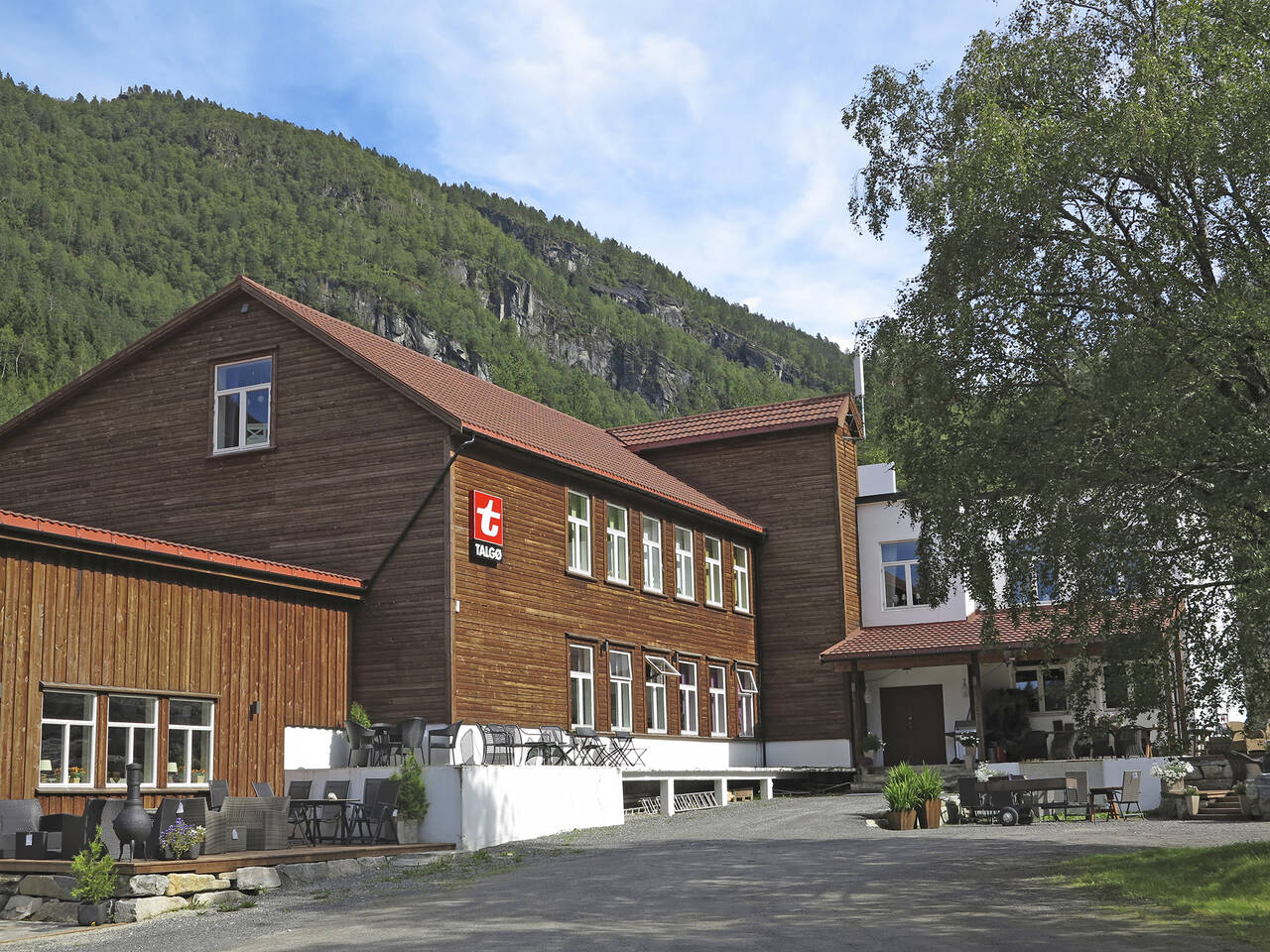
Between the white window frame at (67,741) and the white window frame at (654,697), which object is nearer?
the white window frame at (67,741)

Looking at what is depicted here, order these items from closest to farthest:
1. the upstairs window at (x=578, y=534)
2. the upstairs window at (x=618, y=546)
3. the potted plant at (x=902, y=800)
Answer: the potted plant at (x=902, y=800)
the upstairs window at (x=578, y=534)
the upstairs window at (x=618, y=546)

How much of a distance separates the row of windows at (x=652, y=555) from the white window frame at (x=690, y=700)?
1.49 metres

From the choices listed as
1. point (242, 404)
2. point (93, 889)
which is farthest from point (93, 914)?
point (242, 404)

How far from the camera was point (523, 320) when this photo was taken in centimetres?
14475

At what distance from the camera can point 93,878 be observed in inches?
496

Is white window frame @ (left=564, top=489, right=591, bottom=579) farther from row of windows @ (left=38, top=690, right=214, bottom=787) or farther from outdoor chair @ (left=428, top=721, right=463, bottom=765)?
row of windows @ (left=38, top=690, right=214, bottom=787)

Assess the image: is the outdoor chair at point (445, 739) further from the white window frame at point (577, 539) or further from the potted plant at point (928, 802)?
the potted plant at point (928, 802)

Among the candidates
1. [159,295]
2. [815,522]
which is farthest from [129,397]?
[159,295]

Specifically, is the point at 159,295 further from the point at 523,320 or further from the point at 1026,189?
the point at 1026,189

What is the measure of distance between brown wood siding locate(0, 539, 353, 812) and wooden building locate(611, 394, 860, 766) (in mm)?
13209

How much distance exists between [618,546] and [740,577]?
18.9 feet

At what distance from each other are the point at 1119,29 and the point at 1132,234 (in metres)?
2.85

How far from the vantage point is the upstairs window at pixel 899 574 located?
32750 mm

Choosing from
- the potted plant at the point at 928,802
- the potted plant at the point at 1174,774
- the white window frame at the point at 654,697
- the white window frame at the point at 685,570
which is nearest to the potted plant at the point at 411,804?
the potted plant at the point at 928,802
